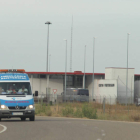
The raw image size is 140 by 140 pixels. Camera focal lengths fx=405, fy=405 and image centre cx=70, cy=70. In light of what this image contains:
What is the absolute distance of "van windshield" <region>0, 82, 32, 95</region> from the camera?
2127 centimetres

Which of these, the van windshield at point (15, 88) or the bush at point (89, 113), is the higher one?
the van windshield at point (15, 88)

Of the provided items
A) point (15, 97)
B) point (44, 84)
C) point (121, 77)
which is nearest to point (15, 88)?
point (15, 97)

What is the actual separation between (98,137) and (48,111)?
20.4 metres

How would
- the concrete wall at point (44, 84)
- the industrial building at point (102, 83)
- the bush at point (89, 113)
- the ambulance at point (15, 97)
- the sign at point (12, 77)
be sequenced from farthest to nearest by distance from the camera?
the concrete wall at point (44, 84)
the industrial building at point (102, 83)
the bush at point (89, 113)
the sign at point (12, 77)
the ambulance at point (15, 97)

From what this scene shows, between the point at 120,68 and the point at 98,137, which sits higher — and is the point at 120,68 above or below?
above

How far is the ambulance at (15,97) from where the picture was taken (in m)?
20.4

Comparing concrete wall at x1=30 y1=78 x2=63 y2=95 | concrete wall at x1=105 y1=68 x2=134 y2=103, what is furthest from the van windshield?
concrete wall at x1=30 y1=78 x2=63 y2=95

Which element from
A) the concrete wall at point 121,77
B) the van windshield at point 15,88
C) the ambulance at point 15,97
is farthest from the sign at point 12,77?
the concrete wall at point 121,77

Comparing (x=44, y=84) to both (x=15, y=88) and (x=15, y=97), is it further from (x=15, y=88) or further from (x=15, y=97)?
(x=15, y=97)

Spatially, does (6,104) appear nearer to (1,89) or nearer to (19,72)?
(1,89)

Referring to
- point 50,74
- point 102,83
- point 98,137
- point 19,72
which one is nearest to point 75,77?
point 50,74

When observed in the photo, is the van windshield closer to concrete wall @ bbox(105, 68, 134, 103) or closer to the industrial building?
the industrial building

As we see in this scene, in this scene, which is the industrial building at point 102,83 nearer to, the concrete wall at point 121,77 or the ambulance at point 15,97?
the concrete wall at point 121,77

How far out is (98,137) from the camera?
44.0 feet
